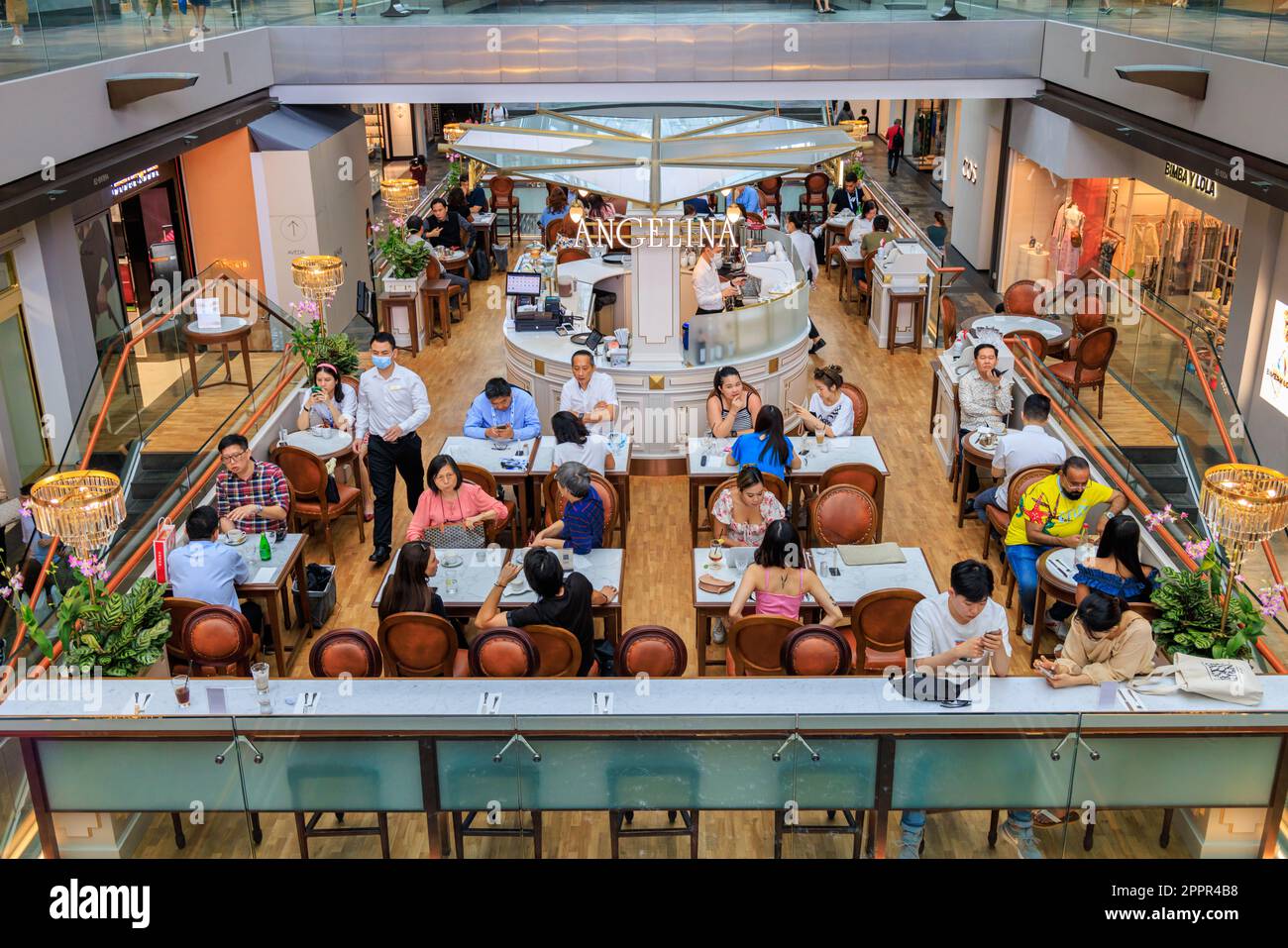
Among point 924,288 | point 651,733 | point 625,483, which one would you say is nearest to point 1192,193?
point 924,288

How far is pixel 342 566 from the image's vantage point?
945 centimetres

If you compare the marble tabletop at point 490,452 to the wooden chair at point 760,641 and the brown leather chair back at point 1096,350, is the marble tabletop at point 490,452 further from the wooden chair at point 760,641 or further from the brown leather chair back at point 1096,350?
the brown leather chair back at point 1096,350

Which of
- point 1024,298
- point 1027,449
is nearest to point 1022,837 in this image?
point 1027,449

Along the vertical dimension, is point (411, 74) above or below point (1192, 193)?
above

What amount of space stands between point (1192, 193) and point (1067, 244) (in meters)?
3.46

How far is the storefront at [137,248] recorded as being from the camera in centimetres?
1283

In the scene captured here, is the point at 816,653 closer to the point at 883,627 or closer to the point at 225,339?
the point at 883,627

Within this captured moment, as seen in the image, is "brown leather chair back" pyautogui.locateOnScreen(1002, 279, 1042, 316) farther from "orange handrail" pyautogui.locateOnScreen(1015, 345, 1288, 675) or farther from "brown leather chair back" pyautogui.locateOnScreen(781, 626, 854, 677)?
"brown leather chair back" pyautogui.locateOnScreen(781, 626, 854, 677)

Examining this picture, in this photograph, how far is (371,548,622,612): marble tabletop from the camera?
7.12 metres

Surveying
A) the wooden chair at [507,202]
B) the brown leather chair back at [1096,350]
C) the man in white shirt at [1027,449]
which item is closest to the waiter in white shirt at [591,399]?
the man in white shirt at [1027,449]

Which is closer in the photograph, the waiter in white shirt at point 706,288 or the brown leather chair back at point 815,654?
the brown leather chair back at point 815,654

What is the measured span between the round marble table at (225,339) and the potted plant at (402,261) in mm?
3386

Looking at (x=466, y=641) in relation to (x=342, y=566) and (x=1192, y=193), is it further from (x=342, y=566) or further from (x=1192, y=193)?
(x=1192, y=193)

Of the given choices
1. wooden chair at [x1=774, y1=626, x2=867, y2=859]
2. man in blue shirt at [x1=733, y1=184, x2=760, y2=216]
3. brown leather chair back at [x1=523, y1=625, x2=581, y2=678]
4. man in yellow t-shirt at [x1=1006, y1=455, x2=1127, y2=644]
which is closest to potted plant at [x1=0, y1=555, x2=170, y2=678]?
brown leather chair back at [x1=523, y1=625, x2=581, y2=678]
